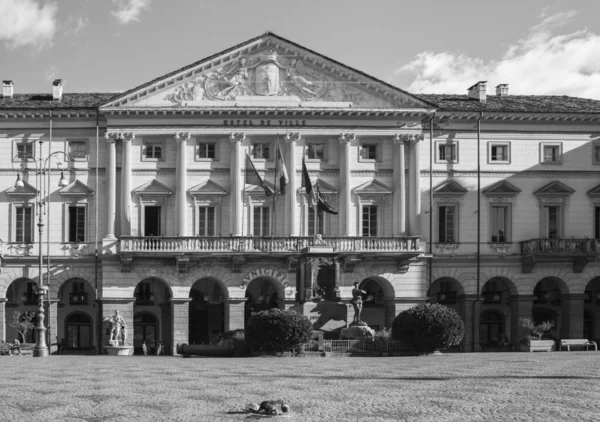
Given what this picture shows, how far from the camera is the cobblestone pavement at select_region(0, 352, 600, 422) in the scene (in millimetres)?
22672

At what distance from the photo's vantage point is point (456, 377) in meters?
31.4

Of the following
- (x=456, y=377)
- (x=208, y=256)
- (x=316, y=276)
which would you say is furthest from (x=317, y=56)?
(x=456, y=377)

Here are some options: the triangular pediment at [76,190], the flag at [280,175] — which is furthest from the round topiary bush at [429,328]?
the triangular pediment at [76,190]

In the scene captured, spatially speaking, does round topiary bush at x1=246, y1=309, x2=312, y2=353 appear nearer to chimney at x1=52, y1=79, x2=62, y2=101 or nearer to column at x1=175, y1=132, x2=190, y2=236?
column at x1=175, y1=132, x2=190, y2=236

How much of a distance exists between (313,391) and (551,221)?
46.2 m

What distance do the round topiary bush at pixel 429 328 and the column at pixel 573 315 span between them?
24.0m

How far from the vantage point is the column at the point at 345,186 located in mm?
68062

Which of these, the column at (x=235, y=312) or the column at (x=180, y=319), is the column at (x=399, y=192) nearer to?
the column at (x=235, y=312)

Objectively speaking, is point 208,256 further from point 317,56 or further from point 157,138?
point 317,56

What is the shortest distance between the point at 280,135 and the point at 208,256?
9.05 m

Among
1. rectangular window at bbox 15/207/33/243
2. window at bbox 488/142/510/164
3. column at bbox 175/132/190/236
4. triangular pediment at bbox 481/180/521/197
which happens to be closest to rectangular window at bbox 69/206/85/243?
rectangular window at bbox 15/207/33/243

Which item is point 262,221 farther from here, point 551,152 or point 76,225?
point 551,152

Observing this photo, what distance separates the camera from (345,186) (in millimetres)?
68125

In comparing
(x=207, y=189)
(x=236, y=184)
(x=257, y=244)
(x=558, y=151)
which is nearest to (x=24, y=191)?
(x=207, y=189)
